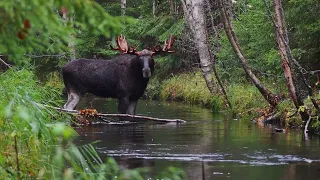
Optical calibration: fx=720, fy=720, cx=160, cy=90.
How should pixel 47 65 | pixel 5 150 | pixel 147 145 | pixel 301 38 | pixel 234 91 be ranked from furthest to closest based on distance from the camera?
pixel 47 65, pixel 234 91, pixel 301 38, pixel 147 145, pixel 5 150

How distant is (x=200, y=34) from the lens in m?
21.8

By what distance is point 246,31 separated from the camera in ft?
67.4

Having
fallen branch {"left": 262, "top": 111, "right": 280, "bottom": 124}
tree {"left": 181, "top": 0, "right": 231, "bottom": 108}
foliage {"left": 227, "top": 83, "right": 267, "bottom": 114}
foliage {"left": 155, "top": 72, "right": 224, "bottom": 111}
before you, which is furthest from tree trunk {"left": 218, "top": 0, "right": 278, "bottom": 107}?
tree {"left": 181, "top": 0, "right": 231, "bottom": 108}

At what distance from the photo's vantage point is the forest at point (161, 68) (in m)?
4.17

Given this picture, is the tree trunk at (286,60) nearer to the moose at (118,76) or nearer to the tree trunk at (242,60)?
the tree trunk at (242,60)

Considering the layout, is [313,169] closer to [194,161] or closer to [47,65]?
[194,161]

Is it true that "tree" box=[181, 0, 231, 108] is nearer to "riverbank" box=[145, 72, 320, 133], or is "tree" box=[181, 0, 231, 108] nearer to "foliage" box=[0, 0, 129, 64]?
"riverbank" box=[145, 72, 320, 133]

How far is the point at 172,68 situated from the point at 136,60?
43.4 feet

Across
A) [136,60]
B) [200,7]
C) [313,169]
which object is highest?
[200,7]

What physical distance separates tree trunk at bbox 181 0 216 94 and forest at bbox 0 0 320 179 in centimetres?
3

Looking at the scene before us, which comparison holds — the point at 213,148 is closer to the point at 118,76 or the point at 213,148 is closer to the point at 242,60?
the point at 242,60


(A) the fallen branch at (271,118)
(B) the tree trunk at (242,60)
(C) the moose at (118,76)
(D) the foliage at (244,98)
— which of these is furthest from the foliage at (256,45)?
(C) the moose at (118,76)

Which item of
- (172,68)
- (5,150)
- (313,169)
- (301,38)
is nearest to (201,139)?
(313,169)

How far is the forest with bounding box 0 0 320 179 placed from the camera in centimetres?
417
